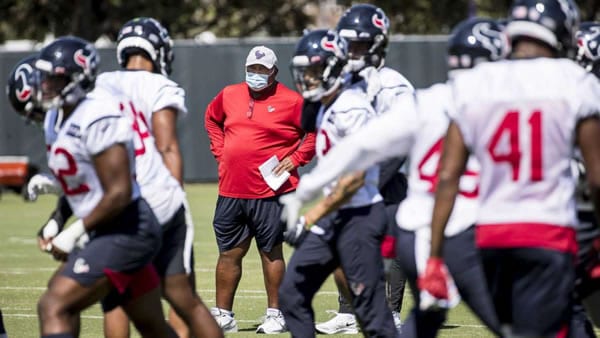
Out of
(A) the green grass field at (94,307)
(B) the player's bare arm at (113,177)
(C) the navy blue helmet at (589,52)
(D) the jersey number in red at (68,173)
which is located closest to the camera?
(B) the player's bare arm at (113,177)

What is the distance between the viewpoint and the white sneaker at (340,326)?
9.70m

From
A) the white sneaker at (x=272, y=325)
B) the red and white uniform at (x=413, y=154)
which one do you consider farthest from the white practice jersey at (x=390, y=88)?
the red and white uniform at (x=413, y=154)

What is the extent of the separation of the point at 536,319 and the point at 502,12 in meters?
31.1

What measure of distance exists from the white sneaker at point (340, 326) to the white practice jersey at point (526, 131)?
4.60 m

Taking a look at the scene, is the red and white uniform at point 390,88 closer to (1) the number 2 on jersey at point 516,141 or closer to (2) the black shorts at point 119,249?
(2) the black shorts at point 119,249

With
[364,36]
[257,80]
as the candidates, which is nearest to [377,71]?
[364,36]

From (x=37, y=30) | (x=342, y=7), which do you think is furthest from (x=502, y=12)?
(x=37, y=30)

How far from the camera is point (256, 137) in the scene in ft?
34.8

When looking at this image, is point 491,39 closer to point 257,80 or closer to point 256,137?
point 257,80

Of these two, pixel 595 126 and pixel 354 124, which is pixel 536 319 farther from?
pixel 354 124

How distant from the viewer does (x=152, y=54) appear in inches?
298

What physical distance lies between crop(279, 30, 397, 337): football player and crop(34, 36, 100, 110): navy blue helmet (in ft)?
4.64

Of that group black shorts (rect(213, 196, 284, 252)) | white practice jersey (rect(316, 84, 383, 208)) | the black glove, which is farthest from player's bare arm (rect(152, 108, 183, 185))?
black shorts (rect(213, 196, 284, 252))

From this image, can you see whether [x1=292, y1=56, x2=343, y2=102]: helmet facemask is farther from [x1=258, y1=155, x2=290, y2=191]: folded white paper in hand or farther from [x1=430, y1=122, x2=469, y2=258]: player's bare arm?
[x1=258, y1=155, x2=290, y2=191]: folded white paper in hand
